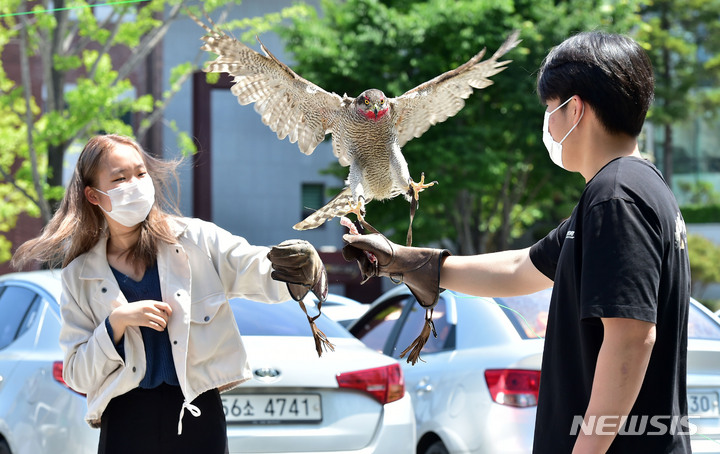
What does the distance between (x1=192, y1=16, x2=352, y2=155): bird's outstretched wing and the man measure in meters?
1.43

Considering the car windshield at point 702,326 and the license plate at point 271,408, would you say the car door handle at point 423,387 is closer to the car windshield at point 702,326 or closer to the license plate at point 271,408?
the license plate at point 271,408

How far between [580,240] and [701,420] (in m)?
2.56

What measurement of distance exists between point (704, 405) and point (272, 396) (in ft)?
6.97

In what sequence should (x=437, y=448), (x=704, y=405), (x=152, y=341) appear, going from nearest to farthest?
(x=152, y=341) < (x=704, y=405) < (x=437, y=448)

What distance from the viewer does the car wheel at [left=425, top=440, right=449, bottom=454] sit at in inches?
168

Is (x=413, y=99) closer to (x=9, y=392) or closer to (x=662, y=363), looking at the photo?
(x=662, y=363)

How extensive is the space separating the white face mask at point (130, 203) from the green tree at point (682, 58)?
21.4m

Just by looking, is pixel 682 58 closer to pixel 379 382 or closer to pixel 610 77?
pixel 379 382

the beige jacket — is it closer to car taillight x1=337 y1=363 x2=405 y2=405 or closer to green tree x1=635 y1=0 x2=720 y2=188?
car taillight x1=337 y1=363 x2=405 y2=405

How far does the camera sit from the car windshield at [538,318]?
4.12 m

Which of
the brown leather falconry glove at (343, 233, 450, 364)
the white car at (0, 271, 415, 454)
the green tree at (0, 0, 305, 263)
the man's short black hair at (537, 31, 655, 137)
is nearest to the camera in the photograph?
the man's short black hair at (537, 31, 655, 137)

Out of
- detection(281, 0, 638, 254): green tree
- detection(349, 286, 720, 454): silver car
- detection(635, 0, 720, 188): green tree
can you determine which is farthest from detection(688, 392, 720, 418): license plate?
detection(635, 0, 720, 188): green tree

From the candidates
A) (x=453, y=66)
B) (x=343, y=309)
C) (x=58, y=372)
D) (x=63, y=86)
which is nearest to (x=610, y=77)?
(x=58, y=372)

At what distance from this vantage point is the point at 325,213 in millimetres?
2943
